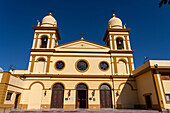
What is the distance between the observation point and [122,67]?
21.6 metres

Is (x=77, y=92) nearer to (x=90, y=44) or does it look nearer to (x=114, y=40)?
(x=90, y=44)

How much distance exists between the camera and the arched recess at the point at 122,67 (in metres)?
21.2

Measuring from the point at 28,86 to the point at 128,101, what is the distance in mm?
16030

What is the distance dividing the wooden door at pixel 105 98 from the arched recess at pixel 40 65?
34.4ft

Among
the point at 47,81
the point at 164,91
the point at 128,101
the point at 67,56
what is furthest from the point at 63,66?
the point at 164,91

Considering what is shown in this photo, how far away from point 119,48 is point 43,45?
50.1 feet

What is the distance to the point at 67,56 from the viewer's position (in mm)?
21828

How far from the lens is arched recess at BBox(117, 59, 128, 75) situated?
21.2 meters

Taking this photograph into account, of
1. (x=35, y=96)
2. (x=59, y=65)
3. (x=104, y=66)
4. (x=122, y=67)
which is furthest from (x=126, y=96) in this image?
(x=35, y=96)

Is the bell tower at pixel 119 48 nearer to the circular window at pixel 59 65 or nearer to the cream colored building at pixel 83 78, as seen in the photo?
the cream colored building at pixel 83 78

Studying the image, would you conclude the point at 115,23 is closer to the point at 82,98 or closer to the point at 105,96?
the point at 105,96

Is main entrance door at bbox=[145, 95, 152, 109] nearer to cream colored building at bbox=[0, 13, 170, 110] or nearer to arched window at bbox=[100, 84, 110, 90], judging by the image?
cream colored building at bbox=[0, 13, 170, 110]

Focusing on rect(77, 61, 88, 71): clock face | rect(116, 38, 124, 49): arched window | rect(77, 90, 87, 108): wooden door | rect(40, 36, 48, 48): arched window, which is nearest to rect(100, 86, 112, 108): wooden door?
rect(77, 90, 87, 108): wooden door

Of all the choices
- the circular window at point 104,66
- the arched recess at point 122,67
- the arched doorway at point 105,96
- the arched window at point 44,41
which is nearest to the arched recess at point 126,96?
the arched doorway at point 105,96
